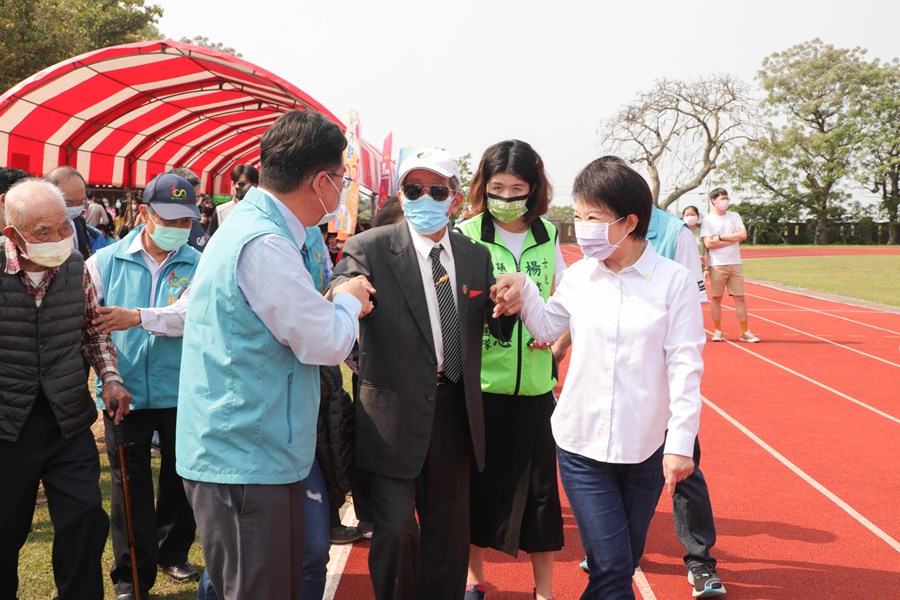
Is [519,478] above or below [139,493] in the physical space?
above

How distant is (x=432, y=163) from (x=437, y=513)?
1.41 m

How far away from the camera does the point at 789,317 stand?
1570 centimetres

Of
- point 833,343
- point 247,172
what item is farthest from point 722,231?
point 247,172

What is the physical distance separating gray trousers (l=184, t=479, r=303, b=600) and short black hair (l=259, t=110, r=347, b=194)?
0.90 meters

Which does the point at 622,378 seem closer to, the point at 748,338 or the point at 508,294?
the point at 508,294

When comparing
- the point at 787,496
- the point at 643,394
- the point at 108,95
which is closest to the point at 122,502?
the point at 643,394

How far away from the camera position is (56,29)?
22.5 metres

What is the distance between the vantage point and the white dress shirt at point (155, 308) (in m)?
3.59

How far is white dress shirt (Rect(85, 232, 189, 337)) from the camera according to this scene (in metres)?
3.59

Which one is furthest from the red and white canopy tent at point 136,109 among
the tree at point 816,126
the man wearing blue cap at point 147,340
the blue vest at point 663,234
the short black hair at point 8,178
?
the tree at point 816,126

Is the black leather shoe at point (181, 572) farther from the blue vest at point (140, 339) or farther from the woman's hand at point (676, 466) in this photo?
the woman's hand at point (676, 466)

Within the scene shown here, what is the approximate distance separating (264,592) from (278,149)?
1.31 meters

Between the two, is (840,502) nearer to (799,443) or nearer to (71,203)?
(799,443)

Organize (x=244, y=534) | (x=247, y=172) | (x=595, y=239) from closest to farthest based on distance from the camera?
(x=244, y=534)
(x=595, y=239)
(x=247, y=172)
